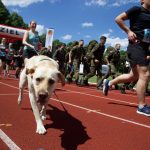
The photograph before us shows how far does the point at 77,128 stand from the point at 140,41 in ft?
8.77

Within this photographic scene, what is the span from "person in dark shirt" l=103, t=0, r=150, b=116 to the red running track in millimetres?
632

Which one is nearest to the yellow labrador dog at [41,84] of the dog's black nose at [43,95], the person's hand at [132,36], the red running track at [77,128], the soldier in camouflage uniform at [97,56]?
the dog's black nose at [43,95]

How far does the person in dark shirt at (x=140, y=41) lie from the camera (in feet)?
23.0

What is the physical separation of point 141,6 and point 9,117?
378 cm

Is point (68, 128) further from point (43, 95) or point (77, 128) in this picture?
point (43, 95)

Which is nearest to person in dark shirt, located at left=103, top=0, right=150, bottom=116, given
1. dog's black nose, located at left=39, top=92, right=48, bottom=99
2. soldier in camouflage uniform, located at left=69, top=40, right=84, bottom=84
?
dog's black nose, located at left=39, top=92, right=48, bottom=99

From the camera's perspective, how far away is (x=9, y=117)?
623 centimetres

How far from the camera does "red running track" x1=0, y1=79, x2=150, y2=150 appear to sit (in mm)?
4625

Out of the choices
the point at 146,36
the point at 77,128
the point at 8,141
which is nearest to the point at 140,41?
the point at 146,36

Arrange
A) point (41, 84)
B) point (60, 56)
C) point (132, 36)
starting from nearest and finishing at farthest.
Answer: point (41, 84) → point (132, 36) → point (60, 56)

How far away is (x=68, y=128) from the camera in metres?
5.62

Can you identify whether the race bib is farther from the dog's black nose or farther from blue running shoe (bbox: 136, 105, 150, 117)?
the dog's black nose

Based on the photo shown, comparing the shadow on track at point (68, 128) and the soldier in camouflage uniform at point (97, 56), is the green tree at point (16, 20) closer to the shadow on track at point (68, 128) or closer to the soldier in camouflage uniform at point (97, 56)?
the soldier in camouflage uniform at point (97, 56)

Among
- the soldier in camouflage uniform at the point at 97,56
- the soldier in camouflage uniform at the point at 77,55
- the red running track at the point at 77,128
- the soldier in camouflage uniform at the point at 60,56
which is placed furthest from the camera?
the soldier in camouflage uniform at the point at 60,56
